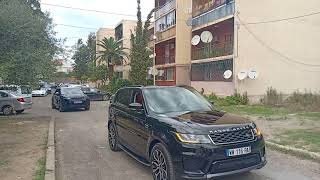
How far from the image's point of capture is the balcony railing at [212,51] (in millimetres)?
27723

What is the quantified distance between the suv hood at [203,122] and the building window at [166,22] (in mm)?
31014

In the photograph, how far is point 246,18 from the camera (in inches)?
1009

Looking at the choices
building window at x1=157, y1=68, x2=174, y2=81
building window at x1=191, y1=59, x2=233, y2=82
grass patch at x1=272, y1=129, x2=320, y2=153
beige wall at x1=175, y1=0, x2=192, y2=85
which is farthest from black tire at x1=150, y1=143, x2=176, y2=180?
building window at x1=157, y1=68, x2=174, y2=81

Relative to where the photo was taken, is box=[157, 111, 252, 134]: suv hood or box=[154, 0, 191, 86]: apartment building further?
box=[154, 0, 191, 86]: apartment building

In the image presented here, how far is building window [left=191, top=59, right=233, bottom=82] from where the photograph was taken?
2738 cm

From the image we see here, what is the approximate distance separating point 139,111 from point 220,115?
1.61 m

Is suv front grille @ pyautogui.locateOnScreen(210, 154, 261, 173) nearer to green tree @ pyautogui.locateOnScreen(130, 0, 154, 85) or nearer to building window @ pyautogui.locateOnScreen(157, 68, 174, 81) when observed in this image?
building window @ pyautogui.locateOnScreen(157, 68, 174, 81)

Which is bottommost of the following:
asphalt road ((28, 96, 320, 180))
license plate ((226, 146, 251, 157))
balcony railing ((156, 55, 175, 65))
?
asphalt road ((28, 96, 320, 180))

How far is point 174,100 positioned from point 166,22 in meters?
32.8

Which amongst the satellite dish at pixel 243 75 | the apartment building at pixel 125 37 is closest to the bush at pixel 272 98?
the satellite dish at pixel 243 75

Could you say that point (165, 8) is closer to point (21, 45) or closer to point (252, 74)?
point (252, 74)

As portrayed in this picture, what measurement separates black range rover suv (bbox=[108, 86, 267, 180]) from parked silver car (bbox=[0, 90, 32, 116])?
632 inches

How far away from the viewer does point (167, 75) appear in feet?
133

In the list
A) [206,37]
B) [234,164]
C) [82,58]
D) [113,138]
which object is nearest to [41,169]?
[113,138]
